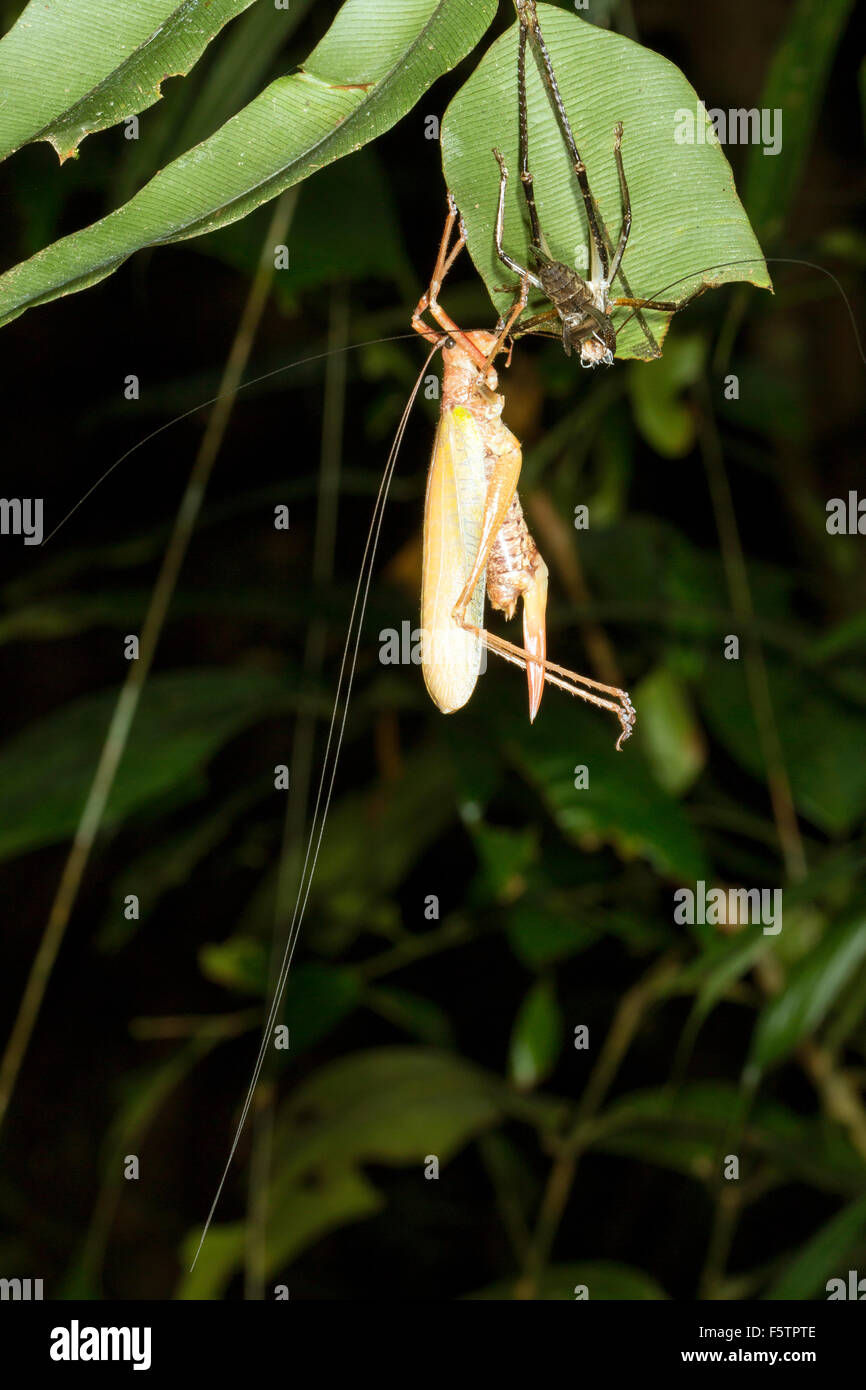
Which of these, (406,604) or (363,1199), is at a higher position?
(406,604)

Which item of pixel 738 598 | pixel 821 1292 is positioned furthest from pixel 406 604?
pixel 821 1292

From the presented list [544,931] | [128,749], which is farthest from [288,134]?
[544,931]

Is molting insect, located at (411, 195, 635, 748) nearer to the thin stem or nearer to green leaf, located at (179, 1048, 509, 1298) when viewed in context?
the thin stem

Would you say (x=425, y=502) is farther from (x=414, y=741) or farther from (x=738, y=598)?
(x=414, y=741)

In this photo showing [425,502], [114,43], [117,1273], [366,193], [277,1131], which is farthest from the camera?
[117,1273]

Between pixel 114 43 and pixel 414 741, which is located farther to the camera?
pixel 414 741

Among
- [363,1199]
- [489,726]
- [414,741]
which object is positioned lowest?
[363,1199]

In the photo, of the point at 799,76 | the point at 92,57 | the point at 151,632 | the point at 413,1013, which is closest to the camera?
the point at 92,57

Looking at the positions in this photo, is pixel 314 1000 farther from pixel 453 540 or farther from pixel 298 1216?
pixel 453 540
